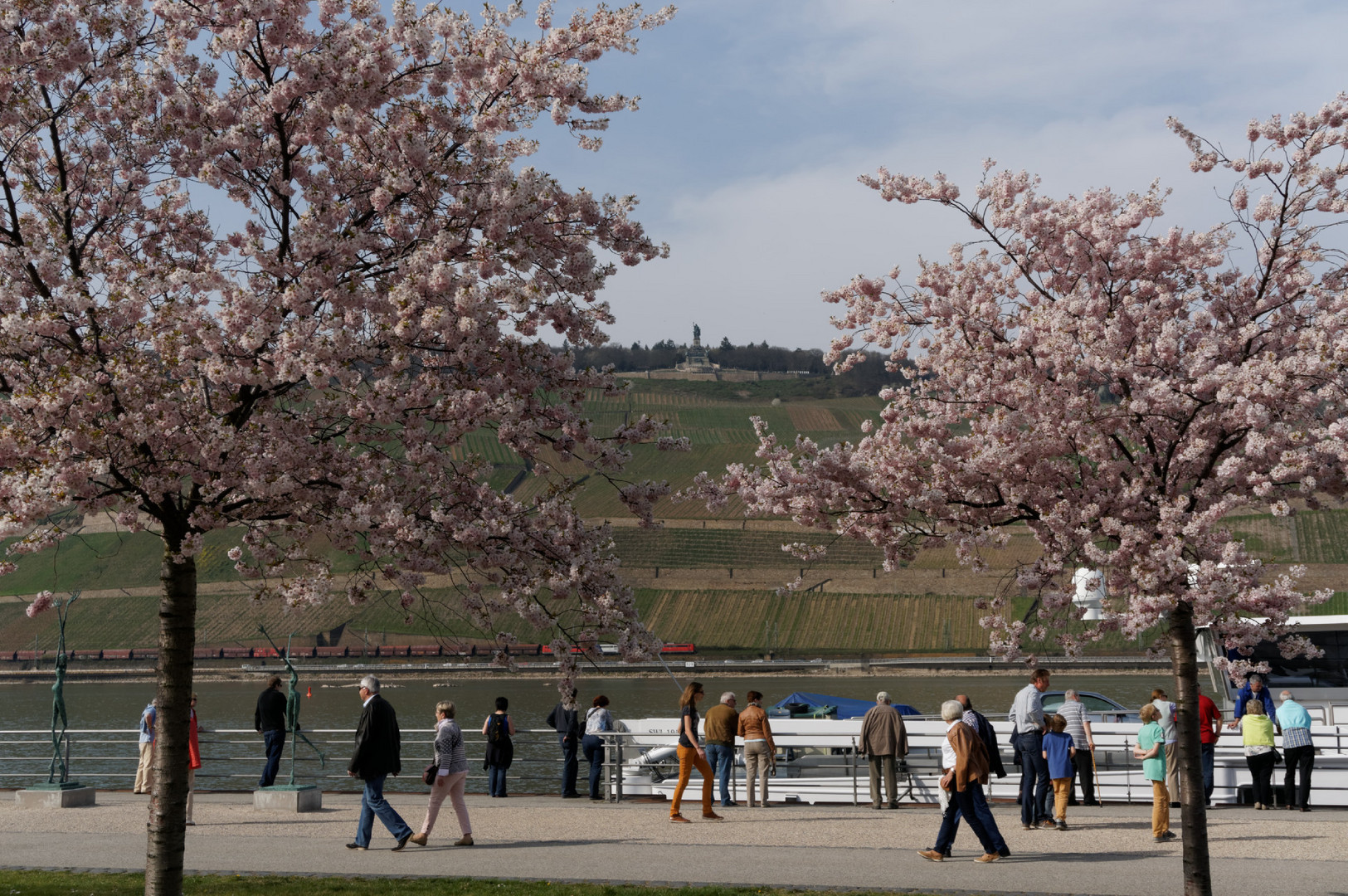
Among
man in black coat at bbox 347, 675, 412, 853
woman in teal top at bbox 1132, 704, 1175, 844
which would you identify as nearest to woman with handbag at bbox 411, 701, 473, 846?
man in black coat at bbox 347, 675, 412, 853

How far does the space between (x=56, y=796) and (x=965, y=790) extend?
13.2 metres

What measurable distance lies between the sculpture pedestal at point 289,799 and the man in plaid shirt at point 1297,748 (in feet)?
45.5

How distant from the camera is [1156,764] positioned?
1477cm

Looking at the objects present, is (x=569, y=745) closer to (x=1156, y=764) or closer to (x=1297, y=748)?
(x=1156, y=764)

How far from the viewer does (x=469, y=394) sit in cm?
786

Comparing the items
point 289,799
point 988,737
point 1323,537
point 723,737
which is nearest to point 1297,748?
point 988,737

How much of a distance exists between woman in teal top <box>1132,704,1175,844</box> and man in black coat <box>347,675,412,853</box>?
8.64 metres

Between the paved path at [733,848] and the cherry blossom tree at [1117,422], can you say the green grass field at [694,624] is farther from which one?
the cherry blossom tree at [1117,422]

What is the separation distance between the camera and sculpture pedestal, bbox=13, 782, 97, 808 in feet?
57.5

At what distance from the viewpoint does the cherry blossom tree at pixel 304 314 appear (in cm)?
751

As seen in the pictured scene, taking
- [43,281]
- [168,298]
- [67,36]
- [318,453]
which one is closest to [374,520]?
[318,453]

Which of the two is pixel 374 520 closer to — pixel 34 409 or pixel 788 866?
pixel 34 409

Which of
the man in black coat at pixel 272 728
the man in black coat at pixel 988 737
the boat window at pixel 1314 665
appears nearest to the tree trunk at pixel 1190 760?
the man in black coat at pixel 988 737

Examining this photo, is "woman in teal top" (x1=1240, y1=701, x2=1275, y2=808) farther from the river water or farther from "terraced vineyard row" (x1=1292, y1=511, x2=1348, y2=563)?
"terraced vineyard row" (x1=1292, y1=511, x2=1348, y2=563)
